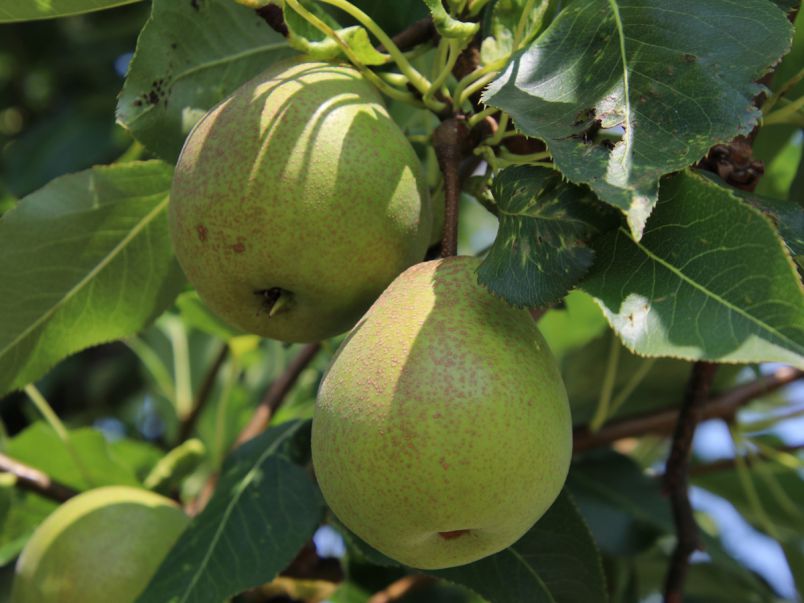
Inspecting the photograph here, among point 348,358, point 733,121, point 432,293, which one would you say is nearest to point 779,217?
point 733,121

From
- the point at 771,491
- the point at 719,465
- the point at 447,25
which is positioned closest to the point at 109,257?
the point at 447,25

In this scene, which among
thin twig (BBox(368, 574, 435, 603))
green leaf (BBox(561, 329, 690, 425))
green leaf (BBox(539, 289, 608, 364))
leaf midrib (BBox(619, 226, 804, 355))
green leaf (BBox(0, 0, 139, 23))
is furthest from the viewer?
green leaf (BBox(539, 289, 608, 364))

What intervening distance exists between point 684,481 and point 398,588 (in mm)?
580

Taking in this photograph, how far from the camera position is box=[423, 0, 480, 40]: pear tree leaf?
3.81 feet

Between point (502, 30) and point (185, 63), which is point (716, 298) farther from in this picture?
point (185, 63)

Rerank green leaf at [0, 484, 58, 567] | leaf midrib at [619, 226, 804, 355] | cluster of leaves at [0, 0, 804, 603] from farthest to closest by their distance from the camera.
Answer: green leaf at [0, 484, 58, 567], cluster of leaves at [0, 0, 804, 603], leaf midrib at [619, 226, 804, 355]

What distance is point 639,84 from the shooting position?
42.9 inches

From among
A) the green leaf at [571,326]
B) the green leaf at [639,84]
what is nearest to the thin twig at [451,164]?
the green leaf at [639,84]

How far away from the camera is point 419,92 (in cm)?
134

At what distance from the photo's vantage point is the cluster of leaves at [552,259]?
1.01 meters

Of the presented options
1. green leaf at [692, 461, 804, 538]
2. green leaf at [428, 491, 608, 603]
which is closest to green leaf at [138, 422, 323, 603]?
green leaf at [428, 491, 608, 603]

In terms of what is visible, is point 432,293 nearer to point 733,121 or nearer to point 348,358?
point 348,358

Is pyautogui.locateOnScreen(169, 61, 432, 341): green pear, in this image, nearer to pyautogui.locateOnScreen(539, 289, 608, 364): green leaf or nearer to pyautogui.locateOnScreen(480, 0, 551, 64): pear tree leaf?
pyautogui.locateOnScreen(480, 0, 551, 64): pear tree leaf

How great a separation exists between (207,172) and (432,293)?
0.31m
